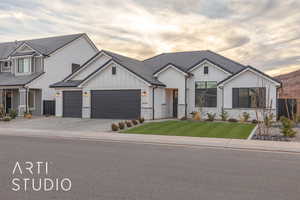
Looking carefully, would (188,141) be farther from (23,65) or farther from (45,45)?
(45,45)

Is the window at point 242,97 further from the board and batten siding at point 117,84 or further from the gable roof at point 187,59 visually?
the board and batten siding at point 117,84

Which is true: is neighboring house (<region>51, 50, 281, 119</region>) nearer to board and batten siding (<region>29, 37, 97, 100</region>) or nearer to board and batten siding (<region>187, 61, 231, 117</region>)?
board and batten siding (<region>187, 61, 231, 117</region>)

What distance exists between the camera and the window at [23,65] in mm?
28375

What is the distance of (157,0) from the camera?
54.3 feet

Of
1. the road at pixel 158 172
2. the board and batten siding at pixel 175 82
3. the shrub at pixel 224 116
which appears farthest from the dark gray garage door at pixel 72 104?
the road at pixel 158 172

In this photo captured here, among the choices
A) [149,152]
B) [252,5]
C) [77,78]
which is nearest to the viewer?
[149,152]

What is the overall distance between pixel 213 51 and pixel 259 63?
206 inches

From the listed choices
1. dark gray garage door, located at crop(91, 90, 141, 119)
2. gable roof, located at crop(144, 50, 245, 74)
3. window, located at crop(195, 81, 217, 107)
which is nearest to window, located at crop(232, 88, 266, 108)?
window, located at crop(195, 81, 217, 107)

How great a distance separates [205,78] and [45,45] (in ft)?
62.2

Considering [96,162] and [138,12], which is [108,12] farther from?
[96,162]

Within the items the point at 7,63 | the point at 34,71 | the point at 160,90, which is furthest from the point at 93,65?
the point at 7,63

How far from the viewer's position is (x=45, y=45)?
3083cm

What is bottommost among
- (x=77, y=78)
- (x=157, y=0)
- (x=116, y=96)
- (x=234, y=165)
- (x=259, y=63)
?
(x=234, y=165)

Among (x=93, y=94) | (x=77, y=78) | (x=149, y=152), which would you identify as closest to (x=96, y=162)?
(x=149, y=152)
